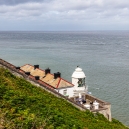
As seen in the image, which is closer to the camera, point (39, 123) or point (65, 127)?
point (39, 123)

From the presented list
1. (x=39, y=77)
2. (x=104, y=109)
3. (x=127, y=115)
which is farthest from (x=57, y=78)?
(x=127, y=115)

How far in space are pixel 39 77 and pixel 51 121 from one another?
21986mm

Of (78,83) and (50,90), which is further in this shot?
(78,83)

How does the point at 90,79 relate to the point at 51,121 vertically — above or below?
below

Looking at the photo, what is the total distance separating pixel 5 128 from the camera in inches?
372

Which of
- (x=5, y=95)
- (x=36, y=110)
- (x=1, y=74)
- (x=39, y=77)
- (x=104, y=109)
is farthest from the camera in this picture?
(x=39, y=77)

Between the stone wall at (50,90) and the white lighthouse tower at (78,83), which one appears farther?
the white lighthouse tower at (78,83)

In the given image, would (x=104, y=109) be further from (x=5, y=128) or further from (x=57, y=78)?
(x=5, y=128)

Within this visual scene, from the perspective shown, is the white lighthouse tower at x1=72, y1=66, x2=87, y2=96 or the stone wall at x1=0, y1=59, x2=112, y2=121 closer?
the stone wall at x1=0, y1=59, x2=112, y2=121

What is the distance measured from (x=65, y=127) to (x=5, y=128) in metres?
3.12

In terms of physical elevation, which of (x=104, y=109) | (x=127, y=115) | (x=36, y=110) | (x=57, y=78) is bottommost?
(x=127, y=115)

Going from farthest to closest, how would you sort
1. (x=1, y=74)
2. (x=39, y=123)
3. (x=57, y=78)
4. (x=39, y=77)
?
(x=39, y=77)
(x=57, y=78)
(x=1, y=74)
(x=39, y=123)

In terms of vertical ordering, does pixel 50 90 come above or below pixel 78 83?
above

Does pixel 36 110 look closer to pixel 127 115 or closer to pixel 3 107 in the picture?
pixel 3 107
